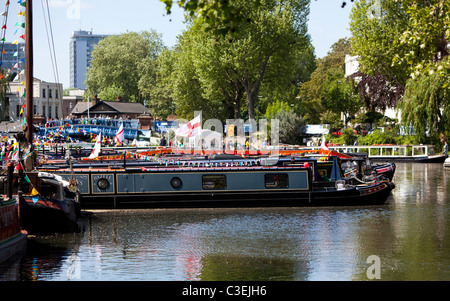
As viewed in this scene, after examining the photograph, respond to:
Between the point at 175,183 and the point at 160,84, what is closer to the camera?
the point at 175,183

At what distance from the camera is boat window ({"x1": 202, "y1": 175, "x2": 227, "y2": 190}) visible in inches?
1117

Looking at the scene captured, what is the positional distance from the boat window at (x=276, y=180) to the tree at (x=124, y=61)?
Result: 100993mm

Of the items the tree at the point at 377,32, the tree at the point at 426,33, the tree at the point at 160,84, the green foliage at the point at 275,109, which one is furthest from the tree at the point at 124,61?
the tree at the point at 426,33

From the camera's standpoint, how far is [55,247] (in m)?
20.5

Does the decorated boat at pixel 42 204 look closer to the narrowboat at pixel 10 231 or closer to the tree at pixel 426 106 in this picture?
the narrowboat at pixel 10 231

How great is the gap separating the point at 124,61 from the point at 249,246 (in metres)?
113

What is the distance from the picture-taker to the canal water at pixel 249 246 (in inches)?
666

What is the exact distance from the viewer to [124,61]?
5108 inches

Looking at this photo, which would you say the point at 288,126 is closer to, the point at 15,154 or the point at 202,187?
the point at 202,187

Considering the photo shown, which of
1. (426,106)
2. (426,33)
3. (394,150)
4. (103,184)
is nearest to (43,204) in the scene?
(103,184)

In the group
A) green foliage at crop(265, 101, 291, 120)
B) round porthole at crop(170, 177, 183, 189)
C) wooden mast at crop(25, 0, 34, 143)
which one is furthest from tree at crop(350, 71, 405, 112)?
wooden mast at crop(25, 0, 34, 143)
